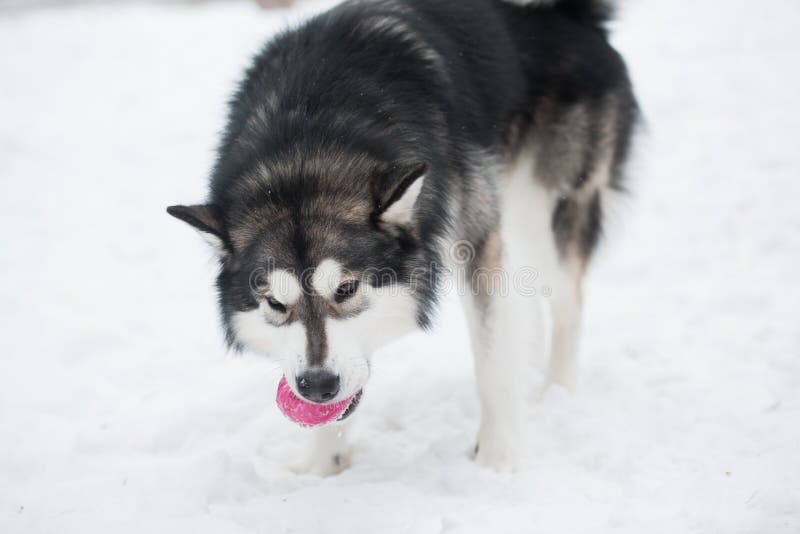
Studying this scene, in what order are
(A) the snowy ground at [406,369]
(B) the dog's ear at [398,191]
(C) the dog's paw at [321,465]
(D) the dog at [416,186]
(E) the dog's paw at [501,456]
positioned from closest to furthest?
(B) the dog's ear at [398,191]
(D) the dog at [416,186]
(A) the snowy ground at [406,369]
(E) the dog's paw at [501,456]
(C) the dog's paw at [321,465]

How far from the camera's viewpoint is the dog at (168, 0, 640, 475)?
98.6 inches

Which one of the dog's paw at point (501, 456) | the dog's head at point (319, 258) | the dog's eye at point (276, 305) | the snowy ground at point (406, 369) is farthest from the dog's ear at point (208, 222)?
the dog's paw at point (501, 456)

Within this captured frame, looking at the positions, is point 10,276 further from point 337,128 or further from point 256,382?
point 337,128

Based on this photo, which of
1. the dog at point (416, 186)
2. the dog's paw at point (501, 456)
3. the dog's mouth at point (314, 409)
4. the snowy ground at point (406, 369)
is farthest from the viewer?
the dog's paw at point (501, 456)

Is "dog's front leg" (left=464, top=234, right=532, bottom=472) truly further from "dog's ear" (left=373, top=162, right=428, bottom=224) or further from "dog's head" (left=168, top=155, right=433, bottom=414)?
"dog's ear" (left=373, top=162, right=428, bottom=224)

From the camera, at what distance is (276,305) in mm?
2535

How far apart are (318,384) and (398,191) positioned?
782 millimetres

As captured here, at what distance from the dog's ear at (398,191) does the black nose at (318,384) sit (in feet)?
2.10

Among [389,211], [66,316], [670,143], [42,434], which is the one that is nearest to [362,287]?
[389,211]

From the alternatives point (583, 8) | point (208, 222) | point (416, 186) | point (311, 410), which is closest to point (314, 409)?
point (311, 410)

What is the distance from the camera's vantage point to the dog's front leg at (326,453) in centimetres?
324

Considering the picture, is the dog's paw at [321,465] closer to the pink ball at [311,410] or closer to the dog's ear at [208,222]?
the pink ball at [311,410]

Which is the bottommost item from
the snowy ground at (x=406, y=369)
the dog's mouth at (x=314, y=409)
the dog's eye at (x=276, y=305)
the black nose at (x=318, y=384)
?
the snowy ground at (x=406, y=369)

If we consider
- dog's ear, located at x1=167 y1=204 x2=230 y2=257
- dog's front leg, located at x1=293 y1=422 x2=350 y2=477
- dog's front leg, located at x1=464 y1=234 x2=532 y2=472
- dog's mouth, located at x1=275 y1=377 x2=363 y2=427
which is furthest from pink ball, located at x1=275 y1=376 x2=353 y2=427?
dog's front leg, located at x1=464 y1=234 x2=532 y2=472
